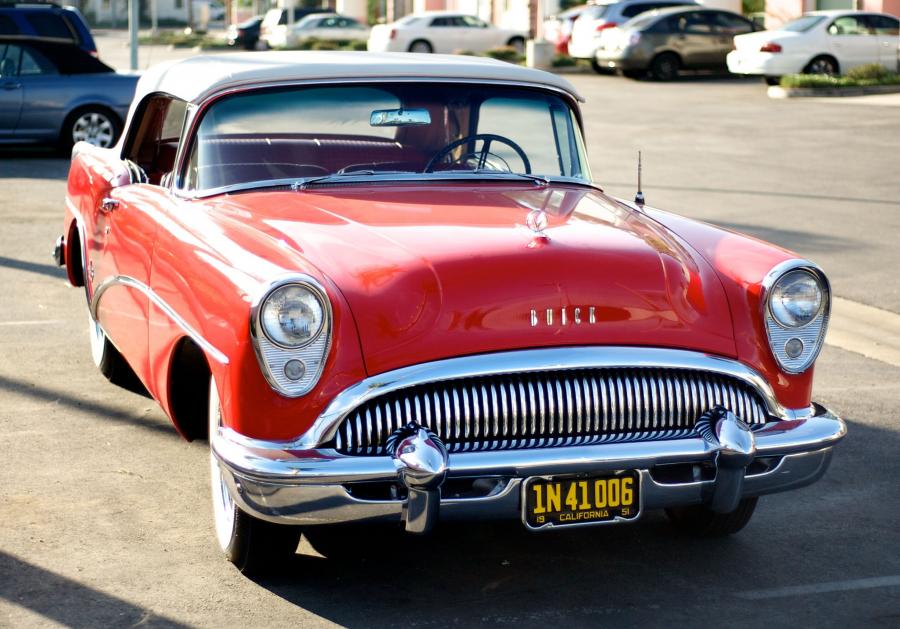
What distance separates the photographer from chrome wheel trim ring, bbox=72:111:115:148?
15.8 m

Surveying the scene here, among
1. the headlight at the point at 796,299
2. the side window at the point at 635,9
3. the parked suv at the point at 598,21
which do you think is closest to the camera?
the headlight at the point at 796,299

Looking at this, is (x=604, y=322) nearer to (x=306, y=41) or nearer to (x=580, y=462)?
(x=580, y=462)

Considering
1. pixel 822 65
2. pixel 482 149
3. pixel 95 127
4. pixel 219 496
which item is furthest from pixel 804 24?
pixel 219 496

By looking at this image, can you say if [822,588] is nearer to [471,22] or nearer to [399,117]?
[399,117]

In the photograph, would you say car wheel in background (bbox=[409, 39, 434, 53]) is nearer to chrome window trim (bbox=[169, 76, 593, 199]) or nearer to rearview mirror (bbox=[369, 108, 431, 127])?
chrome window trim (bbox=[169, 76, 593, 199])

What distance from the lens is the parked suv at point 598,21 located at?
100ft

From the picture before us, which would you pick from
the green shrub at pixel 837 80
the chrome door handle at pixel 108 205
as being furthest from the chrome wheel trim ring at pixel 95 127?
the green shrub at pixel 837 80

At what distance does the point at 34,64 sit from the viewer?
15797 millimetres

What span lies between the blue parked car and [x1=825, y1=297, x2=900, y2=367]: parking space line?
9799 millimetres

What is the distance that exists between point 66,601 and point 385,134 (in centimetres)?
225

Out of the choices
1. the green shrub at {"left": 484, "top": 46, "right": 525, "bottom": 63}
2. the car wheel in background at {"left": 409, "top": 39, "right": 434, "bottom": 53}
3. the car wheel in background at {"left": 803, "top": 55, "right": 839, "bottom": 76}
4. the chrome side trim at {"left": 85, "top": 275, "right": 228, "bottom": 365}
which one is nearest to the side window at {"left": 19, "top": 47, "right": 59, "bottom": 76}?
the chrome side trim at {"left": 85, "top": 275, "right": 228, "bottom": 365}

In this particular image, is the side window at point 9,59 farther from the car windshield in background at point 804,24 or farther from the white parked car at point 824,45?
the car windshield in background at point 804,24

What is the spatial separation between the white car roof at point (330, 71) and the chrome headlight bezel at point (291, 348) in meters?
1.65

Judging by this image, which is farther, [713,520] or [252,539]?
[713,520]
